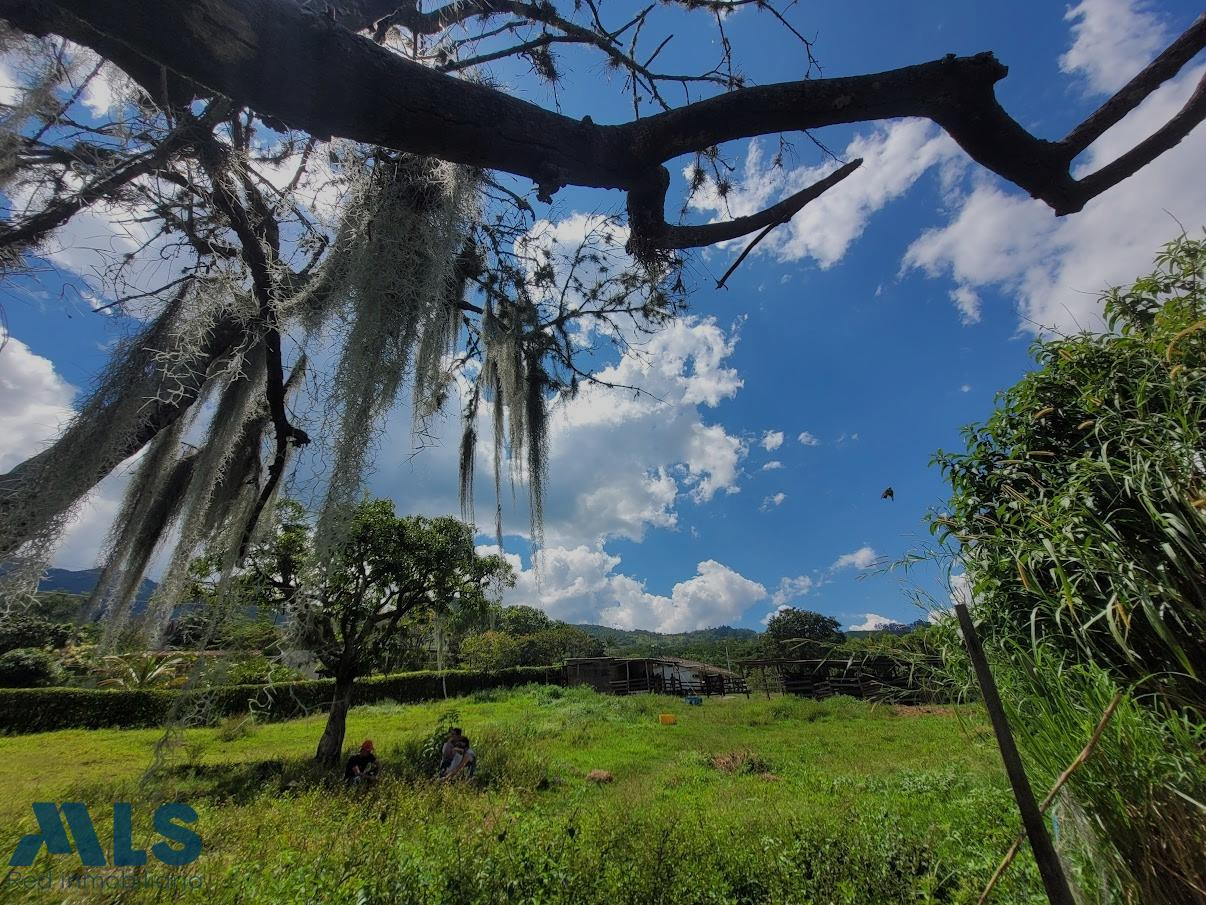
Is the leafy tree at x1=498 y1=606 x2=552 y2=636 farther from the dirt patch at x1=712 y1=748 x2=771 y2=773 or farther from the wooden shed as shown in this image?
the dirt patch at x1=712 y1=748 x2=771 y2=773

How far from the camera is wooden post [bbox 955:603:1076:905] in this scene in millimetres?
622

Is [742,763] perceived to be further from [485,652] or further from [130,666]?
[485,652]

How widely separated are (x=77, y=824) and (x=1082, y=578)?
13.7 feet

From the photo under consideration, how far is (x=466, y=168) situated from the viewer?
174 centimetres

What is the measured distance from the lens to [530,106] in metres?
1.29

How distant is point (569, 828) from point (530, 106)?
383cm

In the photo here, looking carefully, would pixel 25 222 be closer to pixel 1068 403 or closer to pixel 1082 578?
pixel 1082 578

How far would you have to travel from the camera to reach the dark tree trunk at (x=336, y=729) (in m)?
7.13

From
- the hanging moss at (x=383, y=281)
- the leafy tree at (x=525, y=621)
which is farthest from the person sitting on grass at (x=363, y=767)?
the leafy tree at (x=525, y=621)

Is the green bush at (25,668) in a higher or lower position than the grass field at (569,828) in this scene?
higher

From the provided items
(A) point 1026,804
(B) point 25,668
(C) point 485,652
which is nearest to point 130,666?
(A) point 1026,804

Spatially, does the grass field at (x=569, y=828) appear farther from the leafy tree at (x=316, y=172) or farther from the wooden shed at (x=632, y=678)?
the wooden shed at (x=632, y=678)

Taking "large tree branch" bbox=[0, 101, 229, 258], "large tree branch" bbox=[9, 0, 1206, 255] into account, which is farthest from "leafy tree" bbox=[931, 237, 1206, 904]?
"large tree branch" bbox=[0, 101, 229, 258]

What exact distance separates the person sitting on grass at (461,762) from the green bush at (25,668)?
12.7 metres
